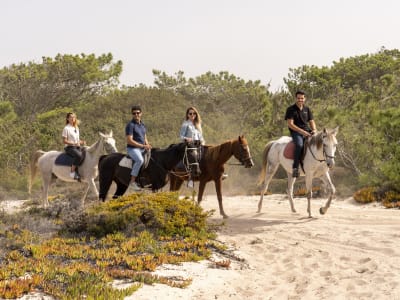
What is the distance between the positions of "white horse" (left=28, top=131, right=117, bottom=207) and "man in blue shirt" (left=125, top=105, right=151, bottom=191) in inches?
51.2

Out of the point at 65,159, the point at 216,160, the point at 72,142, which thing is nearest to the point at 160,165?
the point at 216,160

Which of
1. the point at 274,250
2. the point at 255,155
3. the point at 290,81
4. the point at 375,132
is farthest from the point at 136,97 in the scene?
the point at 274,250

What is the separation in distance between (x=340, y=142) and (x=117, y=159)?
36.4ft

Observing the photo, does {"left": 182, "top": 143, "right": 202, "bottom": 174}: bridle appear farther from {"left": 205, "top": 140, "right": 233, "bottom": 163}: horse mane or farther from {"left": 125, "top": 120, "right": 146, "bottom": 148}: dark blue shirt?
{"left": 125, "top": 120, "right": 146, "bottom": 148}: dark blue shirt

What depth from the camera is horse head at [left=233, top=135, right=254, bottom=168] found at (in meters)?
11.3

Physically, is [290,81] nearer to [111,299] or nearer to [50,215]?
[50,215]

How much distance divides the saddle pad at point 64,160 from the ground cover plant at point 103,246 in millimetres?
1944

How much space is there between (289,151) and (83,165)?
5557mm

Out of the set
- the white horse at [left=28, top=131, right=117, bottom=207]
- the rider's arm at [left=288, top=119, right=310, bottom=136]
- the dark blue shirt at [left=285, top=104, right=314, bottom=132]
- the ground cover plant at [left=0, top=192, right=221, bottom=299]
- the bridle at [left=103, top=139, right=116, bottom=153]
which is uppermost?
A: the dark blue shirt at [left=285, top=104, right=314, bottom=132]

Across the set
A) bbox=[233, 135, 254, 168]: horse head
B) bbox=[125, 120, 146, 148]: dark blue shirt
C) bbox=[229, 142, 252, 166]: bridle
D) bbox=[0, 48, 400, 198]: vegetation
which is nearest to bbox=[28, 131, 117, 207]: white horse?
bbox=[125, 120, 146, 148]: dark blue shirt

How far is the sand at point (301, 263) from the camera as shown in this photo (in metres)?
6.59

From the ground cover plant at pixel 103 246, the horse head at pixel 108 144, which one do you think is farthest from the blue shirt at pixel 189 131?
the ground cover plant at pixel 103 246

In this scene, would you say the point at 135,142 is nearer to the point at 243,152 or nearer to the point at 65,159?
the point at 243,152

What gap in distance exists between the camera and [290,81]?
97.6 ft
